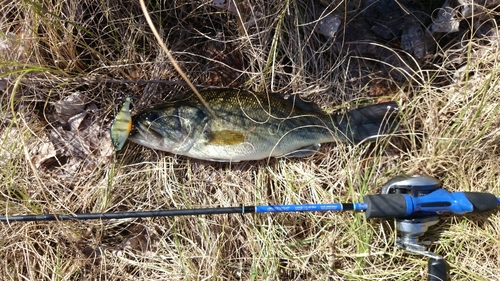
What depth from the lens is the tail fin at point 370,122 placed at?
2883 millimetres

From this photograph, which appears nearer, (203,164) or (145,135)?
(145,135)

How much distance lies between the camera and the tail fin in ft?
9.46

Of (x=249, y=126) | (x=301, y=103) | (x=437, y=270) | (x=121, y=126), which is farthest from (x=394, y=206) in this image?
(x=121, y=126)

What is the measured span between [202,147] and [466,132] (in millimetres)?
1900

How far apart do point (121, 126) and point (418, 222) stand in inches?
81.7

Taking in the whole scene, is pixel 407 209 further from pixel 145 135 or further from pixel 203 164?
pixel 145 135

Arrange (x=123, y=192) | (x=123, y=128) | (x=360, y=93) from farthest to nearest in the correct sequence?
(x=360, y=93), (x=123, y=192), (x=123, y=128)

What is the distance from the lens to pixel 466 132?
2885mm

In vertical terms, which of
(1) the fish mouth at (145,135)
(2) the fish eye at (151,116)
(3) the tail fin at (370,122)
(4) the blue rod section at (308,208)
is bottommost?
(4) the blue rod section at (308,208)

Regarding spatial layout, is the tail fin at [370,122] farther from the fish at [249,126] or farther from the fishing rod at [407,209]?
the fishing rod at [407,209]

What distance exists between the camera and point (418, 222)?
8.61ft

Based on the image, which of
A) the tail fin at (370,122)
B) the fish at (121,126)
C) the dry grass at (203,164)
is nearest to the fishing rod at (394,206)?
the dry grass at (203,164)

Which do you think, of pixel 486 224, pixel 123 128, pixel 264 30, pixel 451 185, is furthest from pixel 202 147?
pixel 486 224

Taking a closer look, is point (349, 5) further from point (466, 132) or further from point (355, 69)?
point (466, 132)
